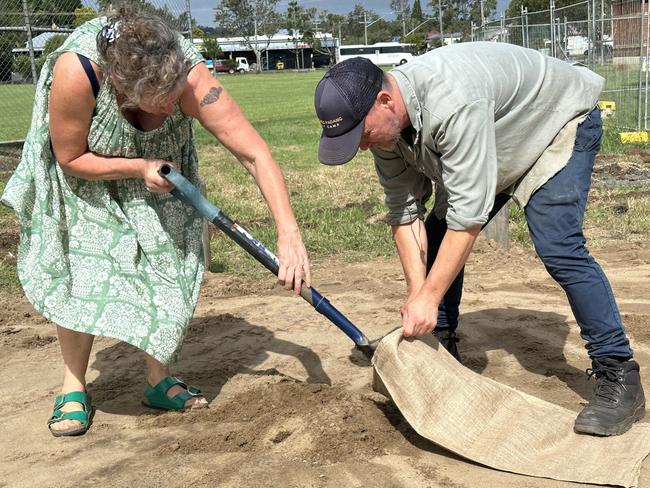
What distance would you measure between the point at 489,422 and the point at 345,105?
132cm

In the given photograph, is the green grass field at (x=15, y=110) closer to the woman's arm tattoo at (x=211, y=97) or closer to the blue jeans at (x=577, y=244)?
the woman's arm tattoo at (x=211, y=97)

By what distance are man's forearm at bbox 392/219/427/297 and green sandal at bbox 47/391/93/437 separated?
1448 mm

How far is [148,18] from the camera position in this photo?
2.81 m

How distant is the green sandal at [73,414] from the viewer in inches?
130

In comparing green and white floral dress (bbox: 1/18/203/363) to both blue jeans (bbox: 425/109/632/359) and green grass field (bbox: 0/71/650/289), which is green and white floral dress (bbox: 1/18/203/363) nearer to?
blue jeans (bbox: 425/109/632/359)

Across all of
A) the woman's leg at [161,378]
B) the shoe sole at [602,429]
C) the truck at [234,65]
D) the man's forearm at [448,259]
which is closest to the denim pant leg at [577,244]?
the shoe sole at [602,429]

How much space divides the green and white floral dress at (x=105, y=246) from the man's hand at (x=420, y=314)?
993mm

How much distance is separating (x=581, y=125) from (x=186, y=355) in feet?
7.68

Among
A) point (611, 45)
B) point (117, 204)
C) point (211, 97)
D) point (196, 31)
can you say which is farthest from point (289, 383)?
point (611, 45)

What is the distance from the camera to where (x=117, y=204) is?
3275 mm

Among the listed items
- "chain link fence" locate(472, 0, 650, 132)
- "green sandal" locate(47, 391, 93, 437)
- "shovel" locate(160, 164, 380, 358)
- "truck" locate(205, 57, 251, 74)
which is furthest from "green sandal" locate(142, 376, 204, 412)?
"truck" locate(205, 57, 251, 74)

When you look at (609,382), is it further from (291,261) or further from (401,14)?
(401,14)

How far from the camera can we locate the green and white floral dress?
3.19 meters

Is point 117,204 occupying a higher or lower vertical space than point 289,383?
higher
